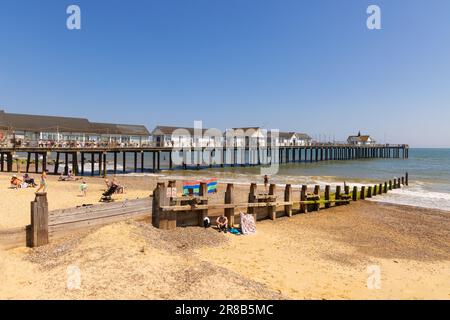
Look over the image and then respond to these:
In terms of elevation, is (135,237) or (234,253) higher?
(135,237)

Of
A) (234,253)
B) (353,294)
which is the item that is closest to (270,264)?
(234,253)

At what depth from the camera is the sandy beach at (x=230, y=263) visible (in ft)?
21.6

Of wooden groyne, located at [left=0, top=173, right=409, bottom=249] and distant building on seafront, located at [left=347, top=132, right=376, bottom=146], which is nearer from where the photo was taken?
wooden groyne, located at [left=0, top=173, right=409, bottom=249]

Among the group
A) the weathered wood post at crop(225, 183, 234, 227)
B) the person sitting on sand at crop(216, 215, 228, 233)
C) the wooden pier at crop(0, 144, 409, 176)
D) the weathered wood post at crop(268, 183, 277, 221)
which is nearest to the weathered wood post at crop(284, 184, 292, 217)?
the weathered wood post at crop(268, 183, 277, 221)

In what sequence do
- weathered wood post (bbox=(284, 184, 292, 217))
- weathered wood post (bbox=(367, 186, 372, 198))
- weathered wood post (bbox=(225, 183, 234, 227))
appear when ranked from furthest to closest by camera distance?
weathered wood post (bbox=(367, 186, 372, 198)) → weathered wood post (bbox=(284, 184, 292, 217)) → weathered wood post (bbox=(225, 183, 234, 227))

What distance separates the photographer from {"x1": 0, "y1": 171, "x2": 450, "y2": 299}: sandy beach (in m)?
6.58

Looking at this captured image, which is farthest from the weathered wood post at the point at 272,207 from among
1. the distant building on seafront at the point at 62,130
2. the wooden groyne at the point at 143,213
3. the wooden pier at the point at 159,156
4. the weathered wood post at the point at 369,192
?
the distant building on seafront at the point at 62,130

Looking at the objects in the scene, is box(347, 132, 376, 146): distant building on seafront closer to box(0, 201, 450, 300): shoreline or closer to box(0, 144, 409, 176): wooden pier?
box(0, 144, 409, 176): wooden pier

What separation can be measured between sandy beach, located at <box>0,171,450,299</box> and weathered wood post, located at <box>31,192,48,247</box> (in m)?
0.27

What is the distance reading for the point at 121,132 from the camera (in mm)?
60562

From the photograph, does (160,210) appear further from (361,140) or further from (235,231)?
(361,140)
